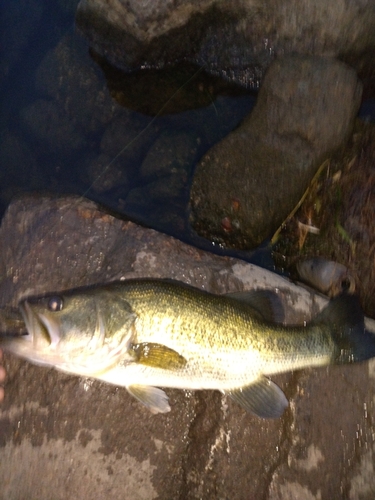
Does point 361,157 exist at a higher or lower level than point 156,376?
higher

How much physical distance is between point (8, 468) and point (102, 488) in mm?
741

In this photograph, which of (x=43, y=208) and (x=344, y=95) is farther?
Answer: (x=344, y=95)

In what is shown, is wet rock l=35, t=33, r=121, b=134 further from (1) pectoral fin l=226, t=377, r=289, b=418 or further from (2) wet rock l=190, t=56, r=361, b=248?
(1) pectoral fin l=226, t=377, r=289, b=418

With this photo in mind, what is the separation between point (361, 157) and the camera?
4.16 m

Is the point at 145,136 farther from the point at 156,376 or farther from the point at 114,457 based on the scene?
the point at 114,457

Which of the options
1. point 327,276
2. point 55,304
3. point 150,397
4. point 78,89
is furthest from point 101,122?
point 150,397

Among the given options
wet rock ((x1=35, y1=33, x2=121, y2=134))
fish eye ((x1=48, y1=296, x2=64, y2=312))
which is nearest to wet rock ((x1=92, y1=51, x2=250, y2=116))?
wet rock ((x1=35, y1=33, x2=121, y2=134))

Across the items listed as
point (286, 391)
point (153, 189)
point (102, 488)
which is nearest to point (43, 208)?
point (153, 189)

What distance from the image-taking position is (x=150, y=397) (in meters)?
2.86

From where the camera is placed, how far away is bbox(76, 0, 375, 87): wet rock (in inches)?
163

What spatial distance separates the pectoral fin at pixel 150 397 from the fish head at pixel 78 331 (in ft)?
1.04

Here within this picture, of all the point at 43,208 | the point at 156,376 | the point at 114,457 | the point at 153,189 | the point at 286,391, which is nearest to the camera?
the point at 156,376

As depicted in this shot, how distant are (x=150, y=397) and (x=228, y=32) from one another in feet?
12.7

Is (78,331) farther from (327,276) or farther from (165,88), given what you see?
(165,88)
